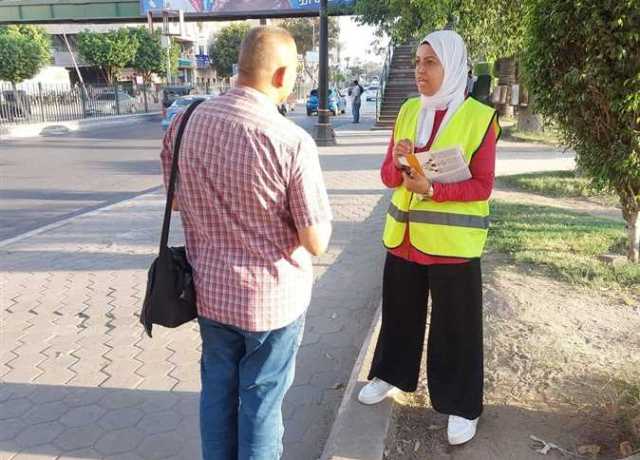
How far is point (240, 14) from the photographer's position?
3712 cm

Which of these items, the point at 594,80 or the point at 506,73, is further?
the point at 506,73

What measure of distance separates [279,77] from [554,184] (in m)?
8.04

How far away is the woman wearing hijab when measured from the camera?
2391 mm

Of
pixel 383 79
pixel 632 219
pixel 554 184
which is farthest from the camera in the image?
pixel 383 79

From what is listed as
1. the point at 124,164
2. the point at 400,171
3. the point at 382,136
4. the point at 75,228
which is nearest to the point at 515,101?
the point at 382,136

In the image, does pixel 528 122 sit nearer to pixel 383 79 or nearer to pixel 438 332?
pixel 383 79

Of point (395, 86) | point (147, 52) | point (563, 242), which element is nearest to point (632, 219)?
point (563, 242)

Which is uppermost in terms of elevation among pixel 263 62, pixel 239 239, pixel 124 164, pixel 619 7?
pixel 619 7

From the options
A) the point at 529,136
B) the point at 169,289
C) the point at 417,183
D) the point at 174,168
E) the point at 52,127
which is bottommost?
the point at 52,127

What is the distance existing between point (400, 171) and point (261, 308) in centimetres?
95

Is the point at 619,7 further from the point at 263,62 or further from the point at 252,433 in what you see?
the point at 252,433

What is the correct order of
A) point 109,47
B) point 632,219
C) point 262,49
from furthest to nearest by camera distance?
1. point 109,47
2. point 632,219
3. point 262,49

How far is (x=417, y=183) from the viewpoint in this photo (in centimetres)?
239

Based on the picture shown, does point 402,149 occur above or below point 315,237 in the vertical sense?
above
